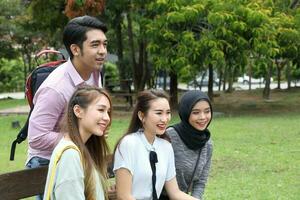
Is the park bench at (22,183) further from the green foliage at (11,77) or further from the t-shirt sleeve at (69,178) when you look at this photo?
the green foliage at (11,77)

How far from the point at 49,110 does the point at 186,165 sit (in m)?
1.16

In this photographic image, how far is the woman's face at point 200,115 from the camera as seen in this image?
12.1 ft

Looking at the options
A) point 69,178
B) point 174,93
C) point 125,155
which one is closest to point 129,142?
point 125,155

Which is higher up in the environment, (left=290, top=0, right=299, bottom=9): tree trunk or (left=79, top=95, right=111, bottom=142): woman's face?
(left=290, top=0, right=299, bottom=9): tree trunk

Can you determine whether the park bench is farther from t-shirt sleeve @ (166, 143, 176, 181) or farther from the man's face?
t-shirt sleeve @ (166, 143, 176, 181)

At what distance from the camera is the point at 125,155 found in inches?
132

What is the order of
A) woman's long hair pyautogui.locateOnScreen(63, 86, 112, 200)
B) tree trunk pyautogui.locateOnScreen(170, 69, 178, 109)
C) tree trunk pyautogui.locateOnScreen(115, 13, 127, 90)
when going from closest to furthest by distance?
1. woman's long hair pyautogui.locateOnScreen(63, 86, 112, 200)
2. tree trunk pyautogui.locateOnScreen(115, 13, 127, 90)
3. tree trunk pyautogui.locateOnScreen(170, 69, 178, 109)

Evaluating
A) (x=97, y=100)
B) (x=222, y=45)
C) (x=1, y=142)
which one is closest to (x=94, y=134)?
(x=97, y=100)

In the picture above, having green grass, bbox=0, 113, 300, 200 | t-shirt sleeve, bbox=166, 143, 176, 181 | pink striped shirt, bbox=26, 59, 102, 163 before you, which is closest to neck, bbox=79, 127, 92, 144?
pink striped shirt, bbox=26, 59, 102, 163

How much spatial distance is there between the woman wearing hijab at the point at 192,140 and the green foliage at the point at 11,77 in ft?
119

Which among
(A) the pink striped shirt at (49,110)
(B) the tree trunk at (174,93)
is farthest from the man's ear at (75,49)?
(B) the tree trunk at (174,93)

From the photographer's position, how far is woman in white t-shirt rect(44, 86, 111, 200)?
2504 mm

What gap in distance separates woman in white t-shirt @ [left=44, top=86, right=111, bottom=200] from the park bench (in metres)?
0.43

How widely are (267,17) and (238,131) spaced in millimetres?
3933
